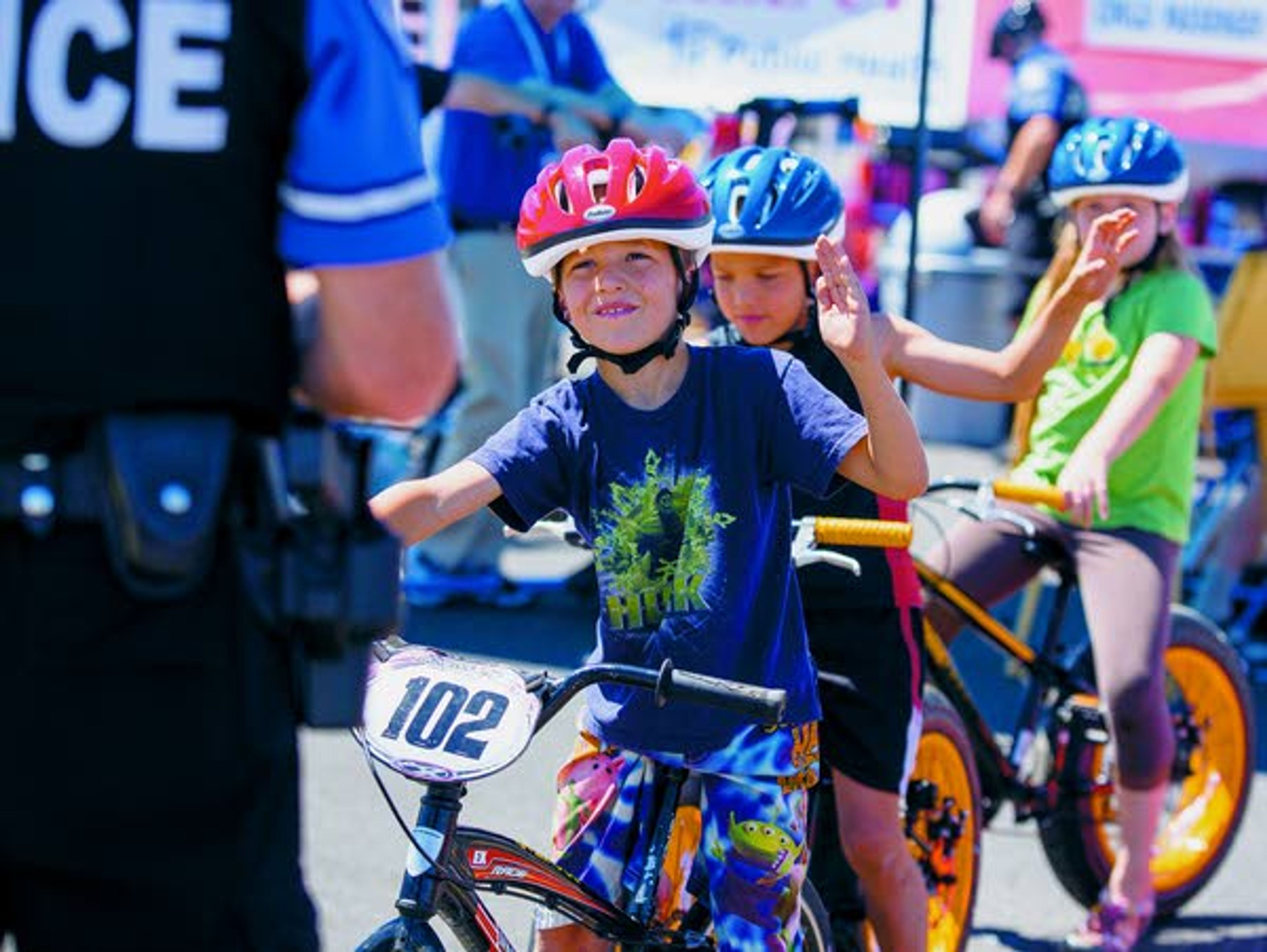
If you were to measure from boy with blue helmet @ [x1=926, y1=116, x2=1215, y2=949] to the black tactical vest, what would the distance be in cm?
293

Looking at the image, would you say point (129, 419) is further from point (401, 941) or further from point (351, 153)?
point (401, 941)

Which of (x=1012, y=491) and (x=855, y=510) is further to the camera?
(x=1012, y=491)

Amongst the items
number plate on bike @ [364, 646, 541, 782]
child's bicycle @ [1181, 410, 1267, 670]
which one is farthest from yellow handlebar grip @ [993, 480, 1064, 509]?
child's bicycle @ [1181, 410, 1267, 670]

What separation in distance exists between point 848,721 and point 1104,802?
1323 millimetres

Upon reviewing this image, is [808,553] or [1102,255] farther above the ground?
[1102,255]

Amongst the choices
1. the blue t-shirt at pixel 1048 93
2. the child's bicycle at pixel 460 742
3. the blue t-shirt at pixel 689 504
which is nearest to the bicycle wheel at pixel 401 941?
the child's bicycle at pixel 460 742

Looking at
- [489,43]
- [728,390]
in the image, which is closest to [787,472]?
[728,390]

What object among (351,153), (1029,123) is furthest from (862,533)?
(1029,123)

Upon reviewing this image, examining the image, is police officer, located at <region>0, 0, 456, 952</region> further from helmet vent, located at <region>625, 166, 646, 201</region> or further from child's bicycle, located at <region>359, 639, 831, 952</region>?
helmet vent, located at <region>625, 166, 646, 201</region>

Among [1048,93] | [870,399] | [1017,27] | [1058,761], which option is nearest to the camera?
[870,399]

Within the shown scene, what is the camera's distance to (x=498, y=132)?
7926mm

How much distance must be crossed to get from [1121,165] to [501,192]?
3.55 meters

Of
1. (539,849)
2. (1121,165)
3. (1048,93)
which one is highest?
(1048,93)

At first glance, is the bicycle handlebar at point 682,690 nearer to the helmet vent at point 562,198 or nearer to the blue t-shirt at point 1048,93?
the helmet vent at point 562,198
